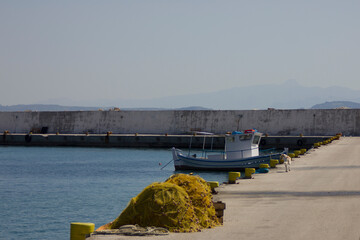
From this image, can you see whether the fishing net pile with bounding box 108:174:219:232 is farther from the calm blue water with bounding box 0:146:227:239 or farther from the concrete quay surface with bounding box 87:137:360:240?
the calm blue water with bounding box 0:146:227:239

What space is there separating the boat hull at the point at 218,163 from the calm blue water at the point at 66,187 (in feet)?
2.35

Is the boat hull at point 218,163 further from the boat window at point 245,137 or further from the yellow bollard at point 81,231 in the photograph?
the yellow bollard at point 81,231

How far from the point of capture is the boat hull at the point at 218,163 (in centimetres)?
3750

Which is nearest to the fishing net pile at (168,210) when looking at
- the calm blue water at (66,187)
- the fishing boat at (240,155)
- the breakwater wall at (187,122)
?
the calm blue water at (66,187)

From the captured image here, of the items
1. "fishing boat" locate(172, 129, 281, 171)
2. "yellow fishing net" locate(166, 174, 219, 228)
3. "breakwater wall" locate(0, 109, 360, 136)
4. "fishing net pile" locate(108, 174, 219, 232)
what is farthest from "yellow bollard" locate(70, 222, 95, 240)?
"breakwater wall" locate(0, 109, 360, 136)

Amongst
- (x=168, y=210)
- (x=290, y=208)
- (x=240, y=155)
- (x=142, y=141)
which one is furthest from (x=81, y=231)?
(x=142, y=141)

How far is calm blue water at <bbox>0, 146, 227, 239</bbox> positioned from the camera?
22.0 metres

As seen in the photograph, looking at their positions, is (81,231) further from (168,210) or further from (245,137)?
(245,137)

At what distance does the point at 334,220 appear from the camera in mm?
12734

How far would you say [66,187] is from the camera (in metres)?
33.0

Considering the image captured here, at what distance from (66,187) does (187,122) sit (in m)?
42.4

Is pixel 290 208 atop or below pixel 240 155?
below

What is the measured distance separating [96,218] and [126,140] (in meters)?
48.2

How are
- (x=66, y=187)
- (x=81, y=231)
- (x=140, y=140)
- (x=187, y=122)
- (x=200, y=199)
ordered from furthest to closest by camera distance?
(x=187, y=122)
(x=140, y=140)
(x=66, y=187)
(x=200, y=199)
(x=81, y=231)
